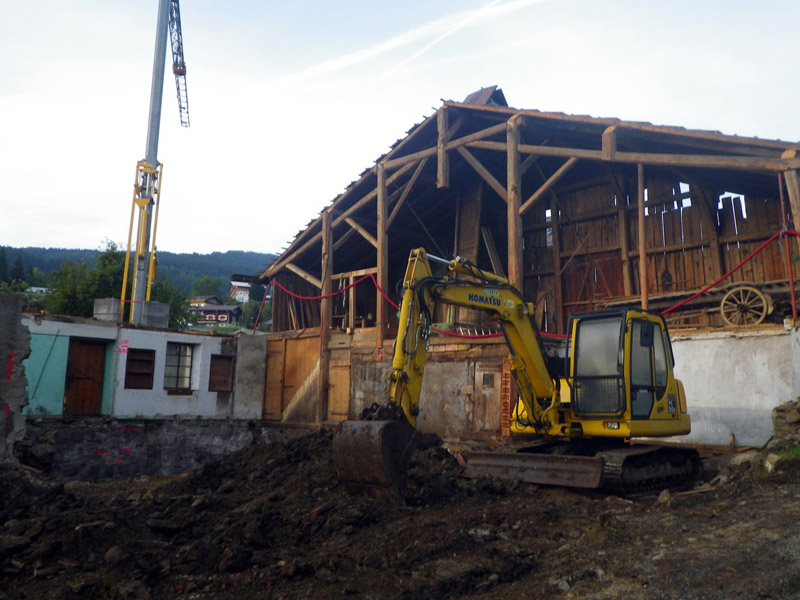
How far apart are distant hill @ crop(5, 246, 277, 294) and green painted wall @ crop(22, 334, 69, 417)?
114 meters

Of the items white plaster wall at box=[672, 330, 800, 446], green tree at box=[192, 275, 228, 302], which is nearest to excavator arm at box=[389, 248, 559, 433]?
white plaster wall at box=[672, 330, 800, 446]

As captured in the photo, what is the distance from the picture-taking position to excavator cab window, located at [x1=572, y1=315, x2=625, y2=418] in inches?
333

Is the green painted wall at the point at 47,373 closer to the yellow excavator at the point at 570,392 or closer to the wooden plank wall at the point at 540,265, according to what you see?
the yellow excavator at the point at 570,392

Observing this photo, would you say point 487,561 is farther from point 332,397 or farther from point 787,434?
point 332,397

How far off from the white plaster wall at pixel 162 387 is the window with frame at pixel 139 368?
0.09 metres

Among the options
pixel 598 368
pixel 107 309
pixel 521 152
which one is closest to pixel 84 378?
pixel 107 309

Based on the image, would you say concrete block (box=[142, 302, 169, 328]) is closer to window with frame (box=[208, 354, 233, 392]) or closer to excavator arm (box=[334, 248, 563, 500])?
window with frame (box=[208, 354, 233, 392])

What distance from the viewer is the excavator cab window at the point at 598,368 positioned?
847cm

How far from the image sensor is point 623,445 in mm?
9336

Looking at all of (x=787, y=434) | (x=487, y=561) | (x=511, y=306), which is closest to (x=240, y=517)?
(x=487, y=561)

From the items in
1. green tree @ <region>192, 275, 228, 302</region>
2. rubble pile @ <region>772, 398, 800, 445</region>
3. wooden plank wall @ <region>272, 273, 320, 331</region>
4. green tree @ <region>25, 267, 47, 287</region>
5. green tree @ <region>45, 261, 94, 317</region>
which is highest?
green tree @ <region>192, 275, 228, 302</region>

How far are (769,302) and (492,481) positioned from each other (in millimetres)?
6268

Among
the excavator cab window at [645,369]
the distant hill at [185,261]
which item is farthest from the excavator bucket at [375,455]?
the distant hill at [185,261]

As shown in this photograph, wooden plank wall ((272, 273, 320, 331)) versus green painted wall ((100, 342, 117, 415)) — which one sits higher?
wooden plank wall ((272, 273, 320, 331))
